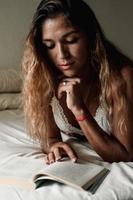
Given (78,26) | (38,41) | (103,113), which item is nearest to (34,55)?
(38,41)

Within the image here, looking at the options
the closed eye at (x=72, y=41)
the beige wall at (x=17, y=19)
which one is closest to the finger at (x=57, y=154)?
the closed eye at (x=72, y=41)

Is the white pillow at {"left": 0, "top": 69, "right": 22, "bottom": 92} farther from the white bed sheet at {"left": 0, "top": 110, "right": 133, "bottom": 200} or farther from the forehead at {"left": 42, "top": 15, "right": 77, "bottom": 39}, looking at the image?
the forehead at {"left": 42, "top": 15, "right": 77, "bottom": 39}

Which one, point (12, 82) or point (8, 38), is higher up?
point (8, 38)

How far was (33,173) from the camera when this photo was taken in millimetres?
980

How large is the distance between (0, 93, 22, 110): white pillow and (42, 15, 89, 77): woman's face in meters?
0.96

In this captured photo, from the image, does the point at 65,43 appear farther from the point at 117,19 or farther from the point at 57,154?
the point at 117,19

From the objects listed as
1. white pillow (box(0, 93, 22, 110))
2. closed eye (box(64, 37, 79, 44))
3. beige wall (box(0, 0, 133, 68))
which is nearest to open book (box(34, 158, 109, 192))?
closed eye (box(64, 37, 79, 44))

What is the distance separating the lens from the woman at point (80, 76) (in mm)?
1111

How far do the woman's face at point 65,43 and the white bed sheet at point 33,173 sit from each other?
0.98 ft

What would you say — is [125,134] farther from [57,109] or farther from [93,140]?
[57,109]

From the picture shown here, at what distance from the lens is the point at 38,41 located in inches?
47.4

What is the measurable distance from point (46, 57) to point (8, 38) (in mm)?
1206

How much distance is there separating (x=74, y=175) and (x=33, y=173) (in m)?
0.13

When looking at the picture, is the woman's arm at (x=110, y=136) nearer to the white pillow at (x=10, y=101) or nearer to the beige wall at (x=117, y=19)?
the white pillow at (x=10, y=101)
